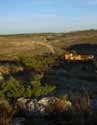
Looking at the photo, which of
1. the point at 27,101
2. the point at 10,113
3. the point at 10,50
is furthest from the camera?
the point at 10,50

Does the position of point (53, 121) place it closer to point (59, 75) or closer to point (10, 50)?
point (59, 75)

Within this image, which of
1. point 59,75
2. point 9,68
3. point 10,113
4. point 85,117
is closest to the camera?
point 85,117

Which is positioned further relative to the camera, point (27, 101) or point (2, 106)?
point (27, 101)

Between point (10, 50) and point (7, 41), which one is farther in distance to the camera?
point (7, 41)

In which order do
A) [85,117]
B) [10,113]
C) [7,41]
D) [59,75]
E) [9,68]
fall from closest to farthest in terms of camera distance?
[85,117], [10,113], [59,75], [9,68], [7,41]

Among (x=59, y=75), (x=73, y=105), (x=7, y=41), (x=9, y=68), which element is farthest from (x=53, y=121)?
(x=7, y=41)

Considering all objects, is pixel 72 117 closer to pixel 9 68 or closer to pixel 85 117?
pixel 85 117

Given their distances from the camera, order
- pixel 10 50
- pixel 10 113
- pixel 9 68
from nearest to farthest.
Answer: pixel 10 113 → pixel 9 68 → pixel 10 50

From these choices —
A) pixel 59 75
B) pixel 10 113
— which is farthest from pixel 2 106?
pixel 59 75
